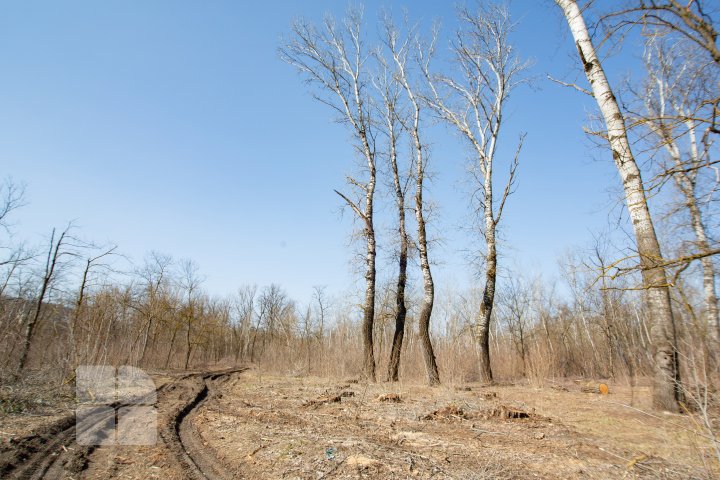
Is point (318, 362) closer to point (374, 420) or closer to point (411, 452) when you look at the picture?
point (374, 420)

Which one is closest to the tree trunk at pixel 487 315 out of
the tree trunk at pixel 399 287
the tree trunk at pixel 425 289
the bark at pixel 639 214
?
the tree trunk at pixel 425 289

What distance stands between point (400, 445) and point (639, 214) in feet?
16.6

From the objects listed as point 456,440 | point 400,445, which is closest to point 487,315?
point 456,440

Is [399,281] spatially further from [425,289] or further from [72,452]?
[72,452]

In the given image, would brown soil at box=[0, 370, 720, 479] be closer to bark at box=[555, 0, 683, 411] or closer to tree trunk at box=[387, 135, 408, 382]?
bark at box=[555, 0, 683, 411]

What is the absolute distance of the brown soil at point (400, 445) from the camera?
3.55 metres

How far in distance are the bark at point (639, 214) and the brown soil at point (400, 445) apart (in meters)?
0.54

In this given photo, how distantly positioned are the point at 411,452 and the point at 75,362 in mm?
10866

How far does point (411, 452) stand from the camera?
166 inches

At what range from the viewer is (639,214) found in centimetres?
566

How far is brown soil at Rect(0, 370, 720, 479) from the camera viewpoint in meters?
3.55

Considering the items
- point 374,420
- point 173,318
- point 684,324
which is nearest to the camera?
point 684,324

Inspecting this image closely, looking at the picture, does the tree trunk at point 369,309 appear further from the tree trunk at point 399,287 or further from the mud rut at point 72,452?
the mud rut at point 72,452

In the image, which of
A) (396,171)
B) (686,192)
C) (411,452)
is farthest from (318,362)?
(686,192)
